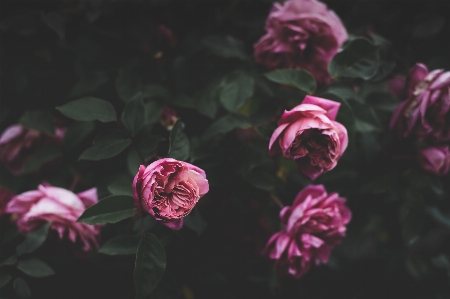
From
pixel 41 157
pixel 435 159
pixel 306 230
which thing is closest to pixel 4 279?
pixel 41 157

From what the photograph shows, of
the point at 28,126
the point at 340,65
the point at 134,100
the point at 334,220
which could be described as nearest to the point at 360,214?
the point at 334,220

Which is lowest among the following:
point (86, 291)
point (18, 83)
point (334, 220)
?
point (86, 291)

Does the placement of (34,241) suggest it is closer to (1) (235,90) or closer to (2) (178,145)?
(2) (178,145)

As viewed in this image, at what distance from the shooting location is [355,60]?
720mm

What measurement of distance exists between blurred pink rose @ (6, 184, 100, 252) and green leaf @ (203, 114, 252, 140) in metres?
0.23

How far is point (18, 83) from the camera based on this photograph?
2.93ft

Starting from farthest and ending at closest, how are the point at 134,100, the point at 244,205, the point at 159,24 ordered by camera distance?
1. the point at 159,24
2. the point at 244,205
3. the point at 134,100

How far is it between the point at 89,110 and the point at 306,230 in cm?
42

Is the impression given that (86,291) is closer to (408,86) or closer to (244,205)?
(244,205)

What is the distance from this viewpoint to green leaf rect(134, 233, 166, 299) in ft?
1.78

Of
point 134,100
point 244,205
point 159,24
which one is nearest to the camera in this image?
point 134,100

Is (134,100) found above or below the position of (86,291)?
above

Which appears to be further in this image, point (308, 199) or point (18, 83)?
point (18, 83)

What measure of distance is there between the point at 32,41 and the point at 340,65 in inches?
25.0
